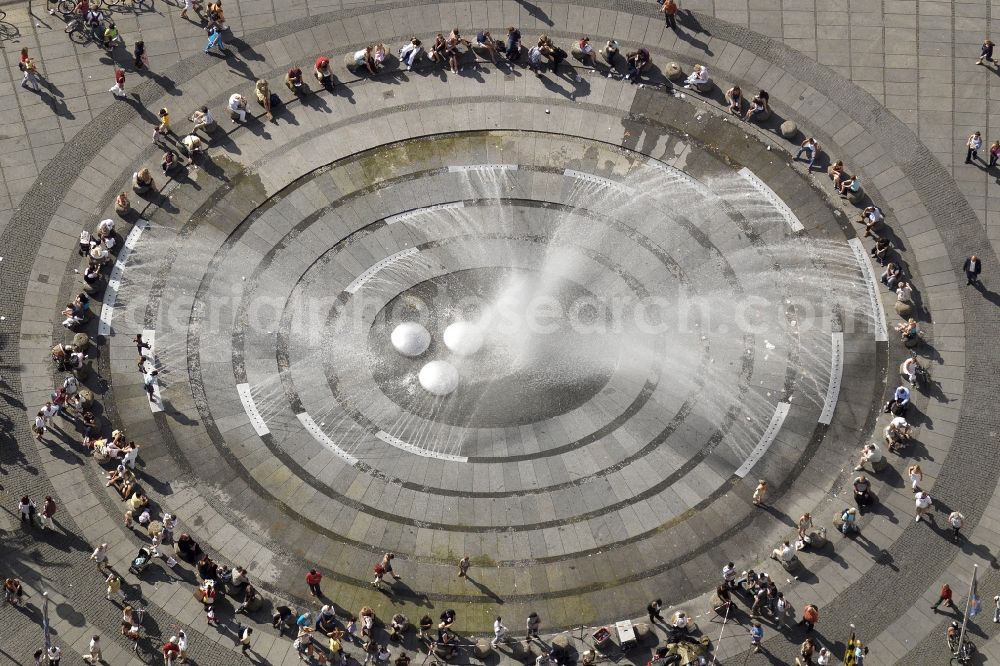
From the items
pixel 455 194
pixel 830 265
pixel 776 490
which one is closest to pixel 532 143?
pixel 455 194

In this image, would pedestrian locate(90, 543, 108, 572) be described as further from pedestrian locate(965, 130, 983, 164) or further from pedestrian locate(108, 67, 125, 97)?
pedestrian locate(965, 130, 983, 164)

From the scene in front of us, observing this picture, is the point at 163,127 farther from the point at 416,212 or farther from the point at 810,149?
the point at 810,149

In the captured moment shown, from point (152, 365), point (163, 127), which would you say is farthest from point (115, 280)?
point (163, 127)

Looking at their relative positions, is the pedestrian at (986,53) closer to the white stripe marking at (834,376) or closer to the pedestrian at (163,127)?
the white stripe marking at (834,376)

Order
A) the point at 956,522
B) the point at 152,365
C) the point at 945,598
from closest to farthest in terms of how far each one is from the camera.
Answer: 1. the point at 945,598
2. the point at 956,522
3. the point at 152,365

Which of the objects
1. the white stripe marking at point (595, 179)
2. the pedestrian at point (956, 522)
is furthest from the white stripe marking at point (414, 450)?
the pedestrian at point (956, 522)

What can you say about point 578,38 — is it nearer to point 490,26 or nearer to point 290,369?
point 490,26
